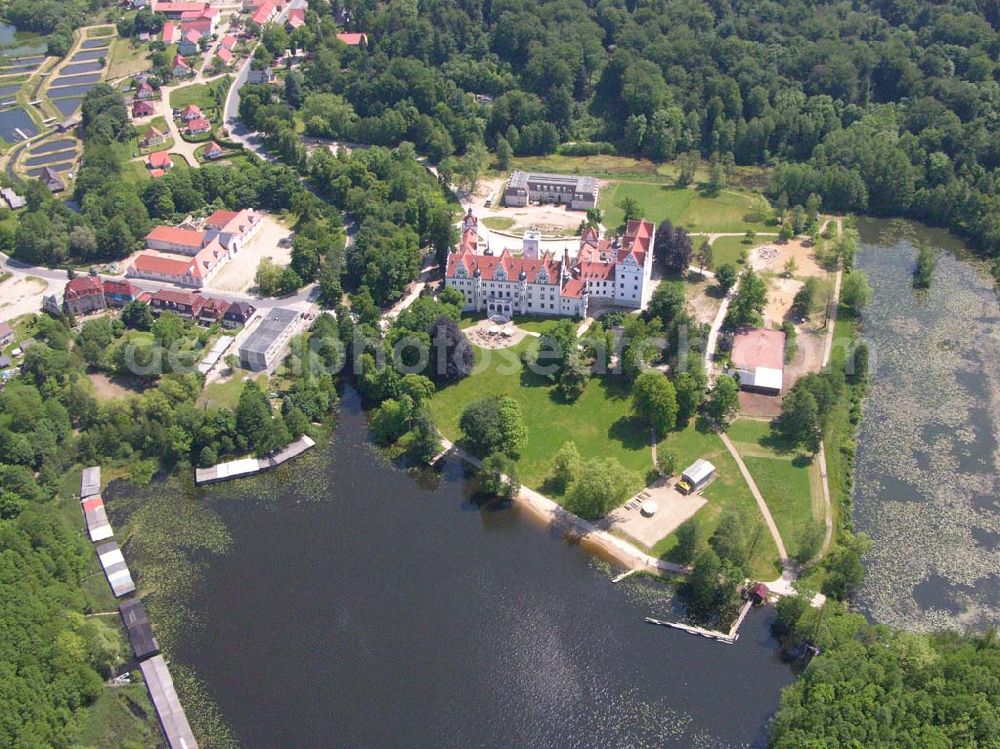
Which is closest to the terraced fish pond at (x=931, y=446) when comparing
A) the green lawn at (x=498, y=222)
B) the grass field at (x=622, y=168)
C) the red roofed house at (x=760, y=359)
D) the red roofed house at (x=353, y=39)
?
the red roofed house at (x=760, y=359)

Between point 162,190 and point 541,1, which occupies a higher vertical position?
point 541,1

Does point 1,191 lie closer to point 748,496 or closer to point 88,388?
point 88,388

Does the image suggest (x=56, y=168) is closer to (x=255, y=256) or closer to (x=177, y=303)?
(x=255, y=256)

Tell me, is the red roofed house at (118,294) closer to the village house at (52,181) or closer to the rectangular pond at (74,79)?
the village house at (52,181)

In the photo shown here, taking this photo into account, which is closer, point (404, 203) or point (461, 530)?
point (461, 530)

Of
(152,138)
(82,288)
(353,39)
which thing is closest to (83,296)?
(82,288)

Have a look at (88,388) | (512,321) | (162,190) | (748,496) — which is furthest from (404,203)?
(748,496)
